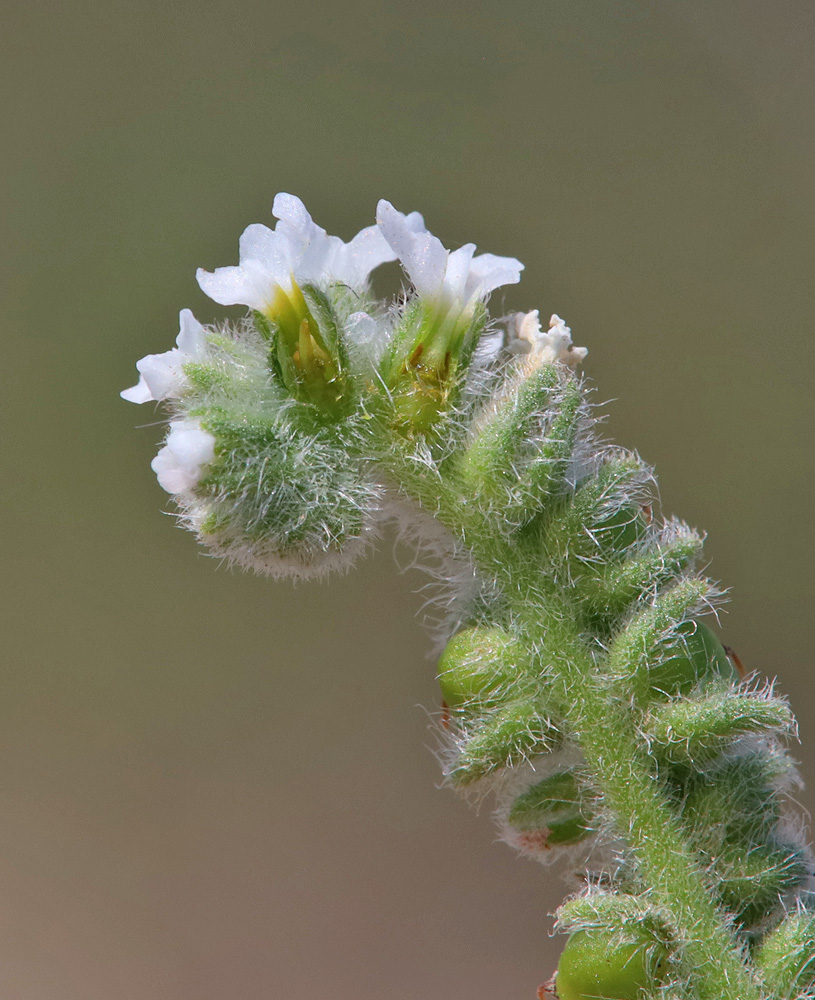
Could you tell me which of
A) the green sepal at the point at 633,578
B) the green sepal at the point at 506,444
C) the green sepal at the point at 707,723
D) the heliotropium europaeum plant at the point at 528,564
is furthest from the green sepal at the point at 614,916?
the green sepal at the point at 506,444

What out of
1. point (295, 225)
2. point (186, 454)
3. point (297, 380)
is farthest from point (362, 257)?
point (186, 454)

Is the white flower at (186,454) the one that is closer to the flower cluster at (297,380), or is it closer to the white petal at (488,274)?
the flower cluster at (297,380)

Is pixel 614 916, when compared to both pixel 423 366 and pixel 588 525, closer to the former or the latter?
pixel 588 525

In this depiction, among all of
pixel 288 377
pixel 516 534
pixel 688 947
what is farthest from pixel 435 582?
pixel 688 947

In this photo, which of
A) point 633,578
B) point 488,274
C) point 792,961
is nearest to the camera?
→ point 792,961

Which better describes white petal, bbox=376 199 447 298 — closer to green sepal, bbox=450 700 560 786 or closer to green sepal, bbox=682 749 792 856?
green sepal, bbox=450 700 560 786

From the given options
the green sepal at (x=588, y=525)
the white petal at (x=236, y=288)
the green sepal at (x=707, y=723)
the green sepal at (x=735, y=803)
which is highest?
the white petal at (x=236, y=288)

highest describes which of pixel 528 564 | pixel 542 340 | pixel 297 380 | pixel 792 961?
pixel 542 340
